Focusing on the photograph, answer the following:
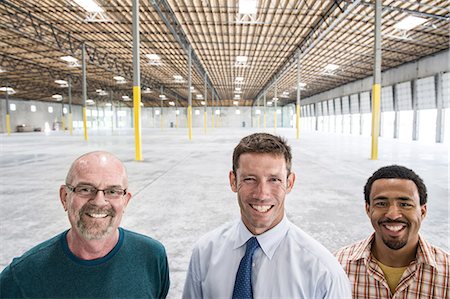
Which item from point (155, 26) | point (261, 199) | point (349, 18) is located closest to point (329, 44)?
point (349, 18)

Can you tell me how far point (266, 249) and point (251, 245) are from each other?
0.31 ft

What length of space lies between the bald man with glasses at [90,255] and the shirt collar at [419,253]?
152 cm

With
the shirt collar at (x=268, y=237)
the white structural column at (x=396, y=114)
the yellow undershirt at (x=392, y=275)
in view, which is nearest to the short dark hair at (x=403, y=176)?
the yellow undershirt at (x=392, y=275)

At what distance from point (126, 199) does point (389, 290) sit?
6.37 feet

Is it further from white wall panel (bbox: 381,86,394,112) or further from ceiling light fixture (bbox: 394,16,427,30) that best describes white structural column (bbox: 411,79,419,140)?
ceiling light fixture (bbox: 394,16,427,30)

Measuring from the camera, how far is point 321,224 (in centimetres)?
535

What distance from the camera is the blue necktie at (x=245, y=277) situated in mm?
1849

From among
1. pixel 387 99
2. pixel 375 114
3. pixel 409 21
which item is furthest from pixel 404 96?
pixel 375 114

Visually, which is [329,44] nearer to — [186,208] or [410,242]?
[186,208]

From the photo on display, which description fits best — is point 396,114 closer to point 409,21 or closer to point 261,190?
point 409,21

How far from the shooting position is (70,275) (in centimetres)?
192

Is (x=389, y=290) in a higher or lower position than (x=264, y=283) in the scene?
lower

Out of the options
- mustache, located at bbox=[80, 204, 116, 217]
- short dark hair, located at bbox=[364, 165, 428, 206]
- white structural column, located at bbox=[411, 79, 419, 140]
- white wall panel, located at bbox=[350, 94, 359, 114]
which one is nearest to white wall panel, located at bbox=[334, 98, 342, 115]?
white wall panel, located at bbox=[350, 94, 359, 114]

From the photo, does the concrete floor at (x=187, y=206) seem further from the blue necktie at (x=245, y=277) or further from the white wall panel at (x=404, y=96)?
the white wall panel at (x=404, y=96)
